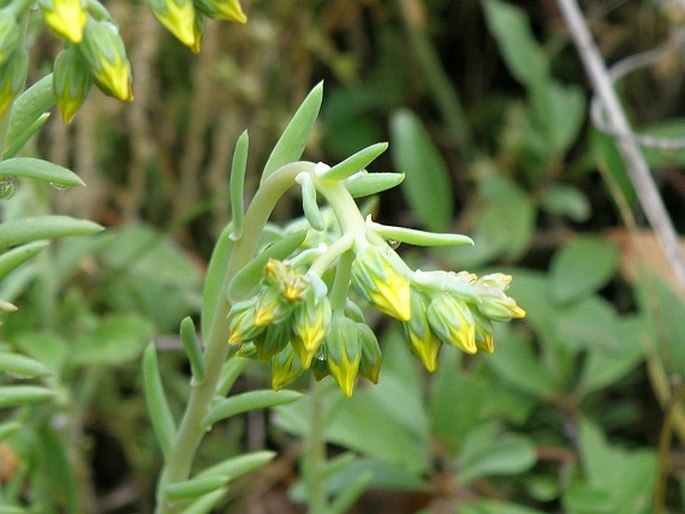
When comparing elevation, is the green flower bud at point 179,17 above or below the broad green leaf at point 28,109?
above

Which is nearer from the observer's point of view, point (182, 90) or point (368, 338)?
point (368, 338)

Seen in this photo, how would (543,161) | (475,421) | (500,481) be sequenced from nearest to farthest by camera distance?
(475,421), (500,481), (543,161)

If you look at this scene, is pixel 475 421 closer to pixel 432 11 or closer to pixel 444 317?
pixel 444 317

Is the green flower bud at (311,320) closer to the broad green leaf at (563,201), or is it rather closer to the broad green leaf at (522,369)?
the broad green leaf at (522,369)

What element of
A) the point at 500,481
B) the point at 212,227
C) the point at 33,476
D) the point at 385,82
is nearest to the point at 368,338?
the point at 33,476

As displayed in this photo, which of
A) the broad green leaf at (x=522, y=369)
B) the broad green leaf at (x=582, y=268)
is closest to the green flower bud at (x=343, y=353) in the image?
the broad green leaf at (x=522, y=369)

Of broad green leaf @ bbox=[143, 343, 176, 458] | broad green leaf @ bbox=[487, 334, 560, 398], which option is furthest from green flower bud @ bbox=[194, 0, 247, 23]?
broad green leaf @ bbox=[487, 334, 560, 398]

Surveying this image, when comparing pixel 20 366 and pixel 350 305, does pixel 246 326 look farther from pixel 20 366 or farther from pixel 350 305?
pixel 20 366
